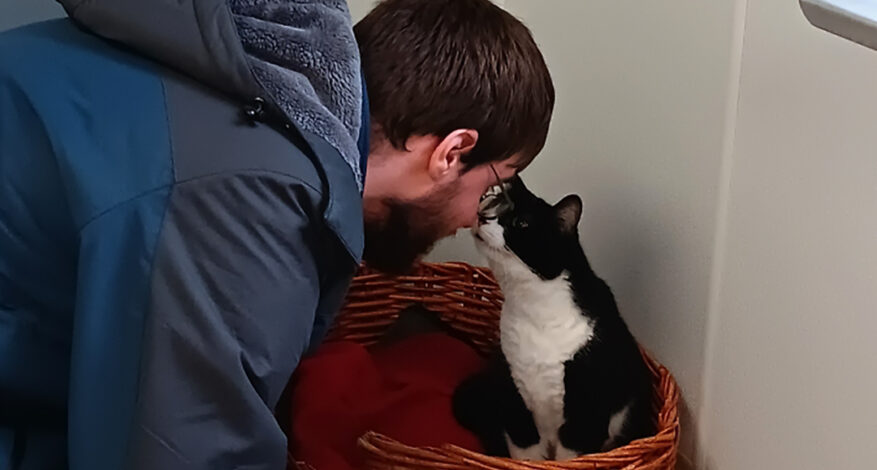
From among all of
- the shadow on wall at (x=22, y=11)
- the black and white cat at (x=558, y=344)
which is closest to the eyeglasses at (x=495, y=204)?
the black and white cat at (x=558, y=344)

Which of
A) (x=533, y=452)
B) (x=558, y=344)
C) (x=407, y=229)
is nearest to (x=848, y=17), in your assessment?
(x=407, y=229)

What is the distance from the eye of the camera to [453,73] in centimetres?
122

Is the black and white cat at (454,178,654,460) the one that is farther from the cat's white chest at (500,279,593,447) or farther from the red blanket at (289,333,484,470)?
the red blanket at (289,333,484,470)

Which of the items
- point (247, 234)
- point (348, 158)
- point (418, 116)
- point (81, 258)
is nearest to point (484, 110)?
point (418, 116)

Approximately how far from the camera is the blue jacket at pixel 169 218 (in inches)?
37.6

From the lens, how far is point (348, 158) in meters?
1.06

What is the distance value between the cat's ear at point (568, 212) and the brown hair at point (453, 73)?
0.26 meters

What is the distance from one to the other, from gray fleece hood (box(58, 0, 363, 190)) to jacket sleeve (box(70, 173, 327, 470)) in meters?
0.08

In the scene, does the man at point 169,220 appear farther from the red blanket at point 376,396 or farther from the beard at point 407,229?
the red blanket at point 376,396

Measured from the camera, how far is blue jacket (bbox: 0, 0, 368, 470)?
956 mm

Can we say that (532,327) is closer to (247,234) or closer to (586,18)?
(586,18)

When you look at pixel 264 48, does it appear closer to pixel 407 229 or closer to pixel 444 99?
Answer: pixel 444 99

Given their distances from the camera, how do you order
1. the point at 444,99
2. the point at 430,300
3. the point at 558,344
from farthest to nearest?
the point at 430,300
the point at 558,344
the point at 444,99

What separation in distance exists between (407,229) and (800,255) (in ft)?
1.56
